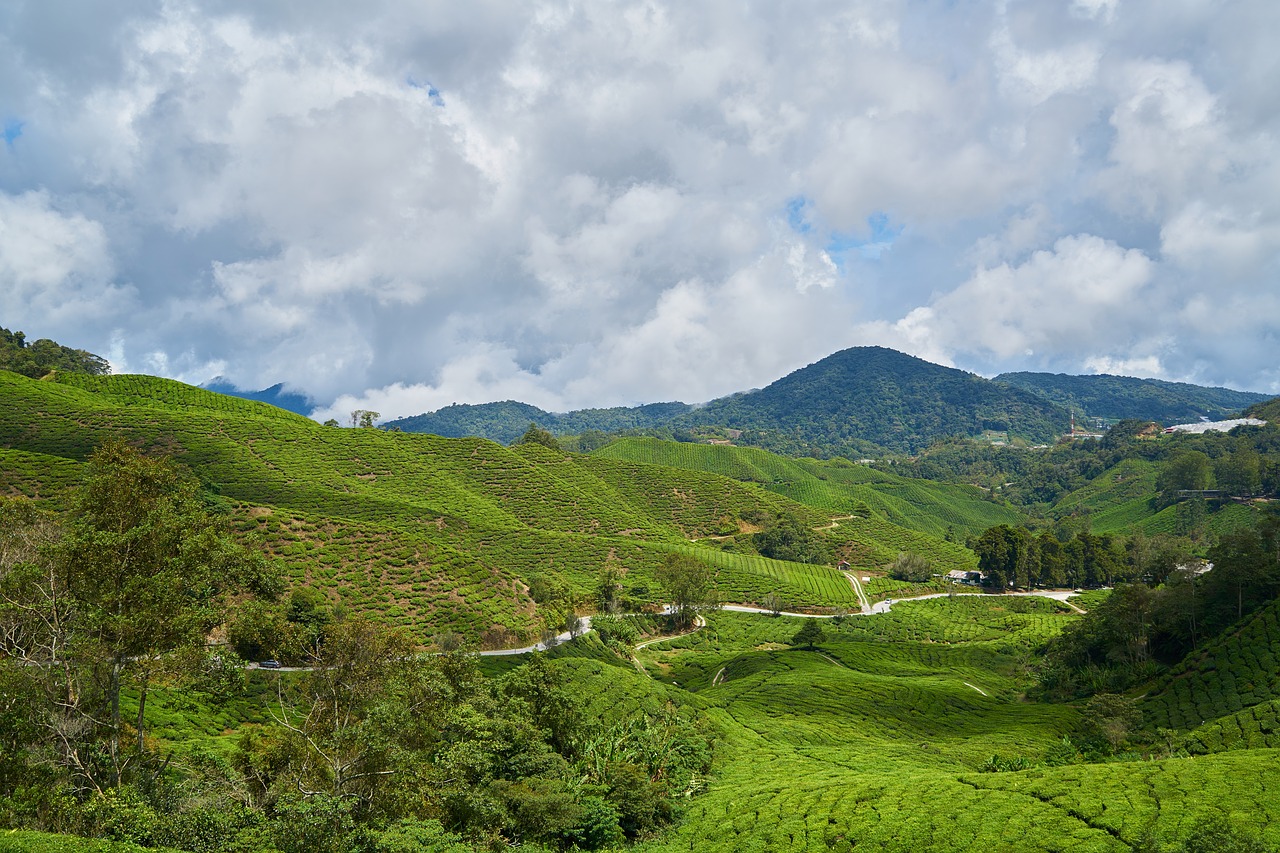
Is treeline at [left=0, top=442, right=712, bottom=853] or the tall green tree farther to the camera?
the tall green tree

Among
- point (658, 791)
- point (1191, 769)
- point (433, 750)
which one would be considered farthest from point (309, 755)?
point (1191, 769)

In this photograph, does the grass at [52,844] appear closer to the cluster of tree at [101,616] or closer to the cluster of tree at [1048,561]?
the cluster of tree at [101,616]

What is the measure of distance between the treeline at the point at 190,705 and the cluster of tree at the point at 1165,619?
54.6 meters

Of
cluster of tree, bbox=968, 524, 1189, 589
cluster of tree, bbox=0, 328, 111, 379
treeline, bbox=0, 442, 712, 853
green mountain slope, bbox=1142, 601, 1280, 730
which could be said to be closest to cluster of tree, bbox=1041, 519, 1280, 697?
green mountain slope, bbox=1142, 601, 1280, 730

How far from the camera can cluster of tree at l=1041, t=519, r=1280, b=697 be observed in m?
57.2

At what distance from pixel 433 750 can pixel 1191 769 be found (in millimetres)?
29241

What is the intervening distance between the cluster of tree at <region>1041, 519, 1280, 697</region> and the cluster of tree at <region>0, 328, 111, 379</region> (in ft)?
559

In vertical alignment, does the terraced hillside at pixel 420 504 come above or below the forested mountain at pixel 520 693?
above

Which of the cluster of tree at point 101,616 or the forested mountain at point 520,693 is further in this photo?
the forested mountain at point 520,693

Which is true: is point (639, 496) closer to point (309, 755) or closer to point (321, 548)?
point (321, 548)

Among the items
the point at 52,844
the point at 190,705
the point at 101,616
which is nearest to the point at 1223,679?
the point at 190,705

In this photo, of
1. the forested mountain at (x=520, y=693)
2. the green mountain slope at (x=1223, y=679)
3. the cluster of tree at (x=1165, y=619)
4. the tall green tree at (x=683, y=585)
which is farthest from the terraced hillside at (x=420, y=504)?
the green mountain slope at (x=1223, y=679)

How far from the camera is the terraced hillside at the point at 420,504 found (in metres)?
65.4

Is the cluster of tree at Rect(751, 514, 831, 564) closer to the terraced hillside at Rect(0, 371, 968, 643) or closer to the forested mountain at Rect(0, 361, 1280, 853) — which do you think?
the terraced hillside at Rect(0, 371, 968, 643)
